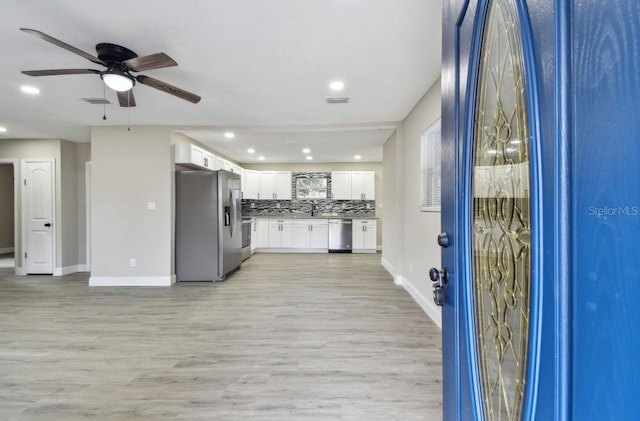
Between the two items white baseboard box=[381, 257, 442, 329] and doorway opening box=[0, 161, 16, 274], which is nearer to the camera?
white baseboard box=[381, 257, 442, 329]

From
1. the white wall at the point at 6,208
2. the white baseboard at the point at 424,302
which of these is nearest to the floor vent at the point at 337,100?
the white baseboard at the point at 424,302

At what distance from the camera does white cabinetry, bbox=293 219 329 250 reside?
7902 millimetres

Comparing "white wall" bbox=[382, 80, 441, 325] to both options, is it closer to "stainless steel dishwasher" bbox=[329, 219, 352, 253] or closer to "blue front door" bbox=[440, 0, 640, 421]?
"blue front door" bbox=[440, 0, 640, 421]

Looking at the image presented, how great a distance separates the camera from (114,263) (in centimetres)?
463

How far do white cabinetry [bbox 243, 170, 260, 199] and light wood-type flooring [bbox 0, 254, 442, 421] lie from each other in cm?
409

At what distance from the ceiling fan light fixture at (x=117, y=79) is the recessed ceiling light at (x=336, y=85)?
5.80ft

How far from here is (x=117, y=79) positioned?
93.1 inches

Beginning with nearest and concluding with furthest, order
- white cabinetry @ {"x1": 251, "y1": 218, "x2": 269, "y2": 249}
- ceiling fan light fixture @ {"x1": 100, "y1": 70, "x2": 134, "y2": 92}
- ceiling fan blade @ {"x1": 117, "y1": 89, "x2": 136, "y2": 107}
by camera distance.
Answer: ceiling fan light fixture @ {"x1": 100, "y1": 70, "x2": 134, "y2": 92}, ceiling fan blade @ {"x1": 117, "y1": 89, "x2": 136, "y2": 107}, white cabinetry @ {"x1": 251, "y1": 218, "x2": 269, "y2": 249}

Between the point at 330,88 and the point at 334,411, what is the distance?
9.26ft

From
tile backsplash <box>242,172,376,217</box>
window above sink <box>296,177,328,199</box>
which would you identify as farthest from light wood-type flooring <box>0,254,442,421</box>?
window above sink <box>296,177,328,199</box>

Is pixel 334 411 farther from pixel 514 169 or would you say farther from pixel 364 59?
pixel 364 59

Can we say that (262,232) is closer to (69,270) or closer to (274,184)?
(274,184)

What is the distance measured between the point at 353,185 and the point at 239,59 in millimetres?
5756

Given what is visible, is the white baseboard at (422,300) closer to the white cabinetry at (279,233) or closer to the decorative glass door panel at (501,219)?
the decorative glass door panel at (501,219)
